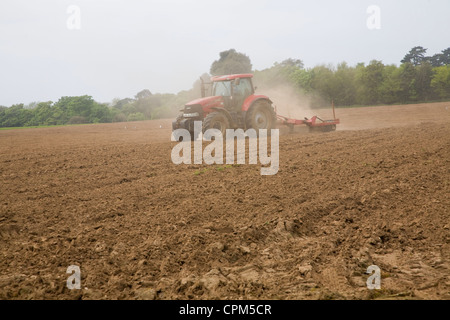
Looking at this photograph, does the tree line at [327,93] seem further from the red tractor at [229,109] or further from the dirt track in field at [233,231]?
the dirt track in field at [233,231]

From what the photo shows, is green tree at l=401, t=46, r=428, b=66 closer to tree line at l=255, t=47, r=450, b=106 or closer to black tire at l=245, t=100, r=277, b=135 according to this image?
tree line at l=255, t=47, r=450, b=106

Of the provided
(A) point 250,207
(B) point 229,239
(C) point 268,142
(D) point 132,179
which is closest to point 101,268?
(B) point 229,239

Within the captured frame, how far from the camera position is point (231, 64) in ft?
158

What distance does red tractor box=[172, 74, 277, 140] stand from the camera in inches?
505

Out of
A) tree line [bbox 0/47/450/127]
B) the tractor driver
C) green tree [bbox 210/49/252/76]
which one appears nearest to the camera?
the tractor driver

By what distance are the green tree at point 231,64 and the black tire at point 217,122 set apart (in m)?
35.1

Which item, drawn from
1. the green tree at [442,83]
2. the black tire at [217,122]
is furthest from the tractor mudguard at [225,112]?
the green tree at [442,83]

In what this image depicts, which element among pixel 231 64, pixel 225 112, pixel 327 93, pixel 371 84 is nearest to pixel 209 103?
pixel 225 112

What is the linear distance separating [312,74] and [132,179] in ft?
132

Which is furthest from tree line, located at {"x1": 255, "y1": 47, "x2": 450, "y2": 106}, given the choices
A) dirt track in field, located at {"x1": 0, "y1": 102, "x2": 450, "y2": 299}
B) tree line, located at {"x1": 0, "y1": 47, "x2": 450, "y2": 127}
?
dirt track in field, located at {"x1": 0, "y1": 102, "x2": 450, "y2": 299}

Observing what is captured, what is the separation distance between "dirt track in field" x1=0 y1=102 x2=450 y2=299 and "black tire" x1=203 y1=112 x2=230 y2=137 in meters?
3.81

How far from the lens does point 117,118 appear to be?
43406 mm

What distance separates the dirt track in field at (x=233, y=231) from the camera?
352cm

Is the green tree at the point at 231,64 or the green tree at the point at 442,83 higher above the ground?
the green tree at the point at 231,64
